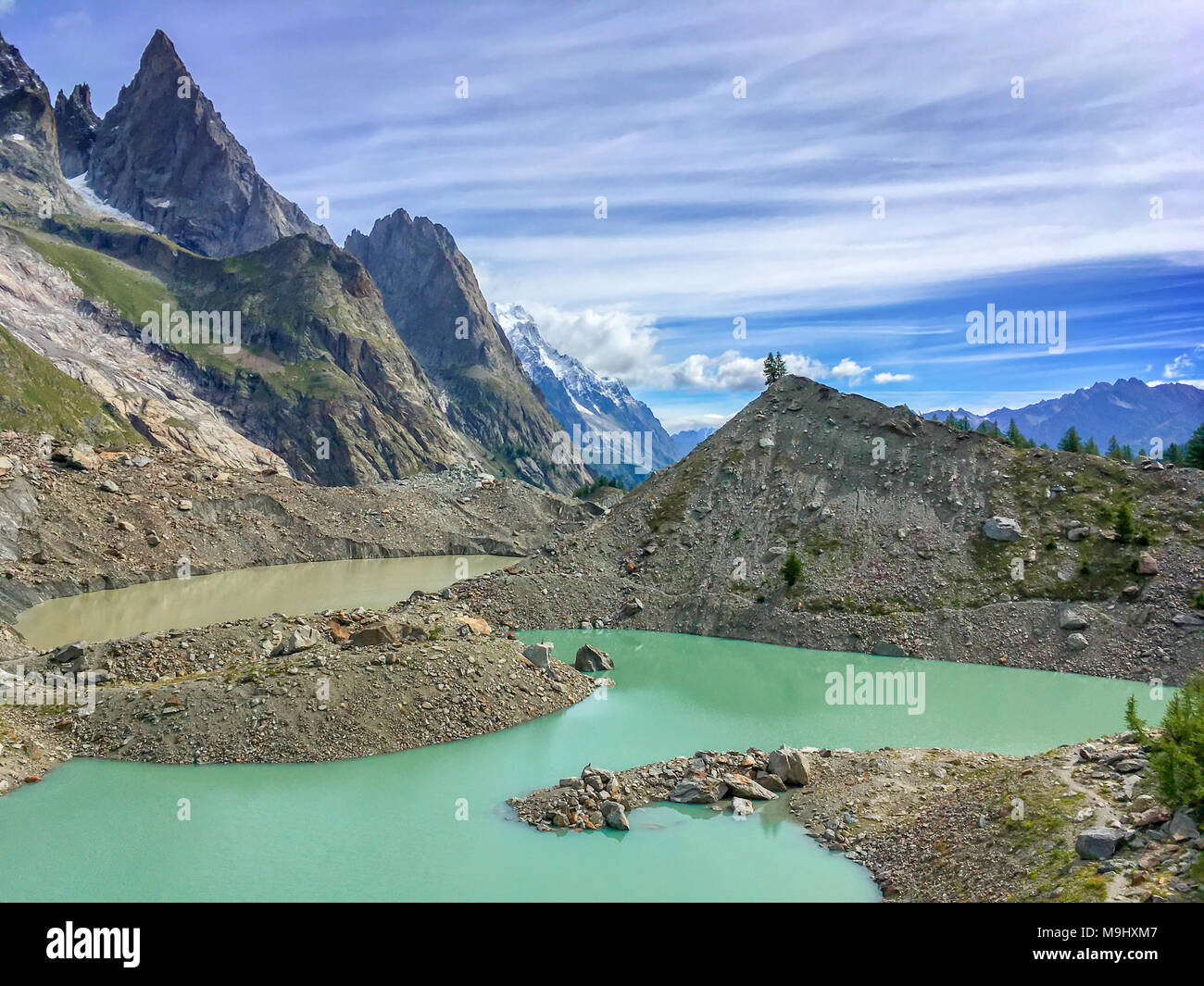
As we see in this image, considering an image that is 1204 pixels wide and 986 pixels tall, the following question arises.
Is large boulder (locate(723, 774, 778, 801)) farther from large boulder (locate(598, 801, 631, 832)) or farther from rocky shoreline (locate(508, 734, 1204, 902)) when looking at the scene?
large boulder (locate(598, 801, 631, 832))

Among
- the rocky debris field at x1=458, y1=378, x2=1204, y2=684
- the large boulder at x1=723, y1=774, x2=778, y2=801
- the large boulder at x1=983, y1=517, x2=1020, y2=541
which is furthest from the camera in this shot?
the large boulder at x1=983, y1=517, x2=1020, y2=541

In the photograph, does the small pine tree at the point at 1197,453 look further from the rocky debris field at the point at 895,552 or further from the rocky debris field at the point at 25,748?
the rocky debris field at the point at 25,748

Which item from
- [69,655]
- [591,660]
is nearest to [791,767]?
[591,660]

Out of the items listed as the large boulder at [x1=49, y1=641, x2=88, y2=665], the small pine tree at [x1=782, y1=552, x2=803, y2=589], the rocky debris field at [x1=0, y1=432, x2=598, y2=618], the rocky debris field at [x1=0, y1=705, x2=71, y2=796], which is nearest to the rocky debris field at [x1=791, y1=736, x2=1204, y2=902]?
the rocky debris field at [x1=0, y1=705, x2=71, y2=796]

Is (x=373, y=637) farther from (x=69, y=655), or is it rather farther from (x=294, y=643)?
(x=69, y=655)

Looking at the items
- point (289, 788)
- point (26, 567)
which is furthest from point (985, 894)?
point (26, 567)

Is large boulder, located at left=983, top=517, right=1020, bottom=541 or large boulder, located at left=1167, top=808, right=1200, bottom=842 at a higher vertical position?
large boulder, located at left=983, top=517, right=1020, bottom=541

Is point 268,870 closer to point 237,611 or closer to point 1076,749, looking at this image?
point 1076,749
